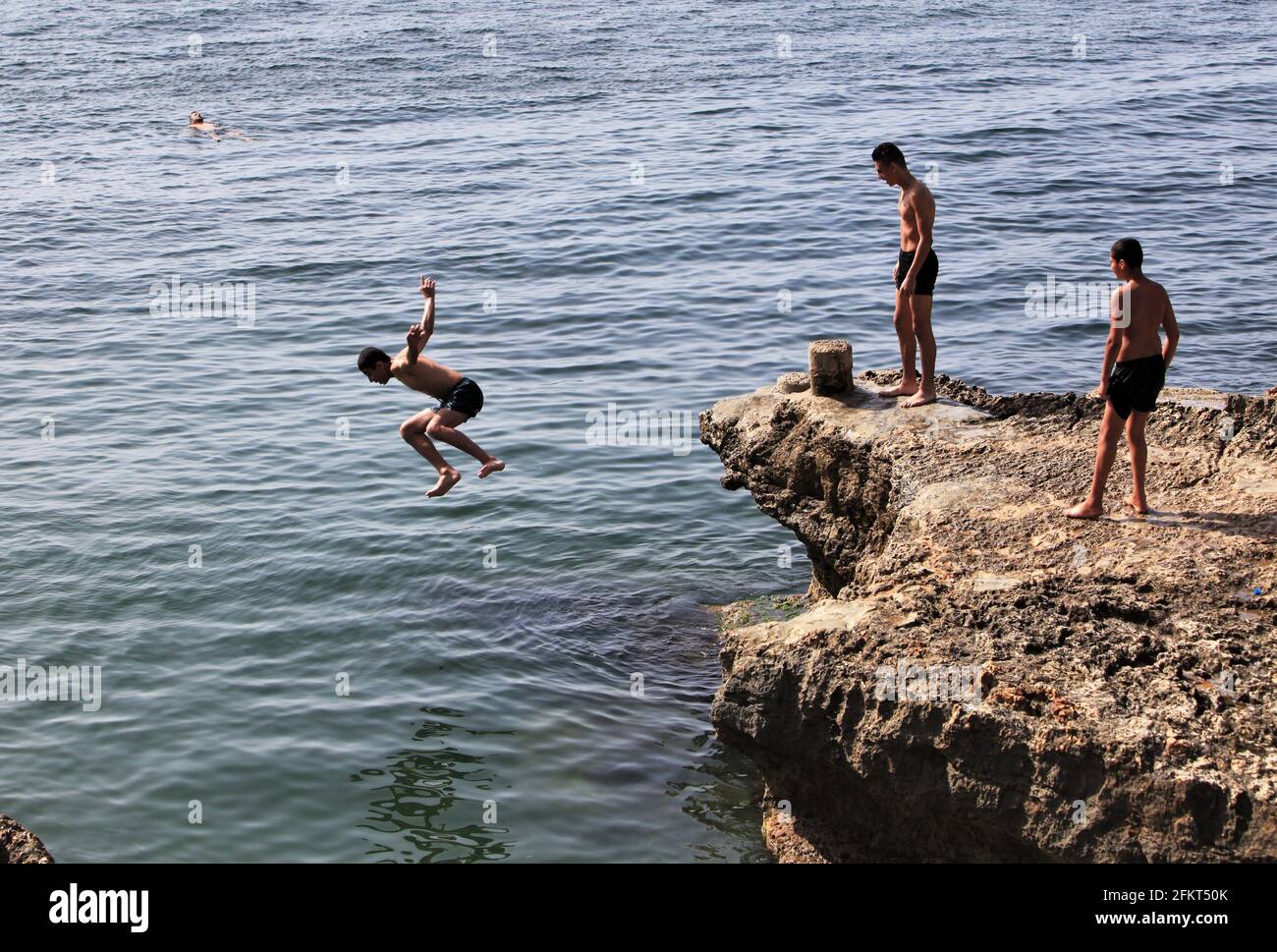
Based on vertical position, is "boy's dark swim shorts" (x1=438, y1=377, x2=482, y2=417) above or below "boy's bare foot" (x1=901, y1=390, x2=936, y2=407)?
above

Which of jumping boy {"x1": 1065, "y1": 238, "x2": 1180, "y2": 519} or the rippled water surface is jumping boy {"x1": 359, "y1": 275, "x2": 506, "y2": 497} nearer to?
the rippled water surface

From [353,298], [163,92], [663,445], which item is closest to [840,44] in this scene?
[163,92]

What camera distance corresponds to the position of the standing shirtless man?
11508 millimetres

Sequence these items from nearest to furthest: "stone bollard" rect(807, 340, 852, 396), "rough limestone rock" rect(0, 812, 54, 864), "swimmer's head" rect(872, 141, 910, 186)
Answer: "rough limestone rock" rect(0, 812, 54, 864) < "swimmer's head" rect(872, 141, 910, 186) < "stone bollard" rect(807, 340, 852, 396)

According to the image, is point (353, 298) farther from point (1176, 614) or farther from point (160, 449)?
point (1176, 614)

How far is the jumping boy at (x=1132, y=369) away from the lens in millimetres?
9523

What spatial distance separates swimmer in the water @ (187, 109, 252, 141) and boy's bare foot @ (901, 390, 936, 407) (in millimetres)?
24455

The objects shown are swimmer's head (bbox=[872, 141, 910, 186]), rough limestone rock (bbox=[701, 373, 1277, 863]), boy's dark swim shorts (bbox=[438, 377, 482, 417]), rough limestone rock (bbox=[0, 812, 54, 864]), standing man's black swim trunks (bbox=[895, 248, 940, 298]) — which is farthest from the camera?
boy's dark swim shorts (bbox=[438, 377, 482, 417])

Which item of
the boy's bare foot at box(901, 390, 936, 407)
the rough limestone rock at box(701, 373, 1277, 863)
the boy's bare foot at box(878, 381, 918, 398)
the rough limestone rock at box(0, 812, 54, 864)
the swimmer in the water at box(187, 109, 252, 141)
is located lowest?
the rough limestone rock at box(0, 812, 54, 864)

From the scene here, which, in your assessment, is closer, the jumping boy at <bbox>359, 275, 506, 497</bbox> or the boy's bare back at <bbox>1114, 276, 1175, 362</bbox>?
the boy's bare back at <bbox>1114, 276, 1175, 362</bbox>

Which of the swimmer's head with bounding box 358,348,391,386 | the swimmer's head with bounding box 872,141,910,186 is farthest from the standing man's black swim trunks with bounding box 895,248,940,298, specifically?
the swimmer's head with bounding box 358,348,391,386

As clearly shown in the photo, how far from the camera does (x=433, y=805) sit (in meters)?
10.8

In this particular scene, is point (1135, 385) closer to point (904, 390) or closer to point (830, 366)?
point (904, 390)

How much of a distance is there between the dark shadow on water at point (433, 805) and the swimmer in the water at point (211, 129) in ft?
78.8
